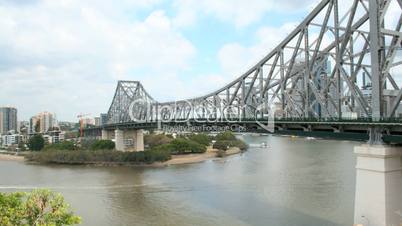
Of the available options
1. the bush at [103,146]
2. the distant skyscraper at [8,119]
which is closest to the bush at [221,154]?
the bush at [103,146]

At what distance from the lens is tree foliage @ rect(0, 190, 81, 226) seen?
5402 millimetres

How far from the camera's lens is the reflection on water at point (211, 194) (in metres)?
12.6

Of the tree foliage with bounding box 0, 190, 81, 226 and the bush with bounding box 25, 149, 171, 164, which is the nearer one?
the tree foliage with bounding box 0, 190, 81, 226

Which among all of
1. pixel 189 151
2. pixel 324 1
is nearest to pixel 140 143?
pixel 189 151

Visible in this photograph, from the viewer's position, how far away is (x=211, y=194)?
16391 mm

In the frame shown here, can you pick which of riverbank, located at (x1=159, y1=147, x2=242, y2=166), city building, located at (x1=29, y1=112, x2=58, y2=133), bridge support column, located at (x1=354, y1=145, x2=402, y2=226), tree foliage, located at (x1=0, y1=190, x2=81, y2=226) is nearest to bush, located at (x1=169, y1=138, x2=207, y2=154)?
riverbank, located at (x1=159, y1=147, x2=242, y2=166)

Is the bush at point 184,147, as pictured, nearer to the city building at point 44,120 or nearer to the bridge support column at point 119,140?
the bridge support column at point 119,140

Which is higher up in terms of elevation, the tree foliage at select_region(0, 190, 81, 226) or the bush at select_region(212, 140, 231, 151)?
the tree foliage at select_region(0, 190, 81, 226)

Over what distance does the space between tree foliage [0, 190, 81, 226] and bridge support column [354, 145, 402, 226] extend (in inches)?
257

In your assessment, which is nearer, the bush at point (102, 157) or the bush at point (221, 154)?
the bush at point (102, 157)

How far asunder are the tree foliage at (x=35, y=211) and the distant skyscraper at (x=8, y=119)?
94902mm

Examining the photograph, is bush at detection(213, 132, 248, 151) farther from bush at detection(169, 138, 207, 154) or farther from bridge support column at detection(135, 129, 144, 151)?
bridge support column at detection(135, 129, 144, 151)

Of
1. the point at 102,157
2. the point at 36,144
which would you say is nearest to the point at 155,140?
the point at 102,157

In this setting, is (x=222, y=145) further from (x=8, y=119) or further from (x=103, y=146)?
(x=8, y=119)
